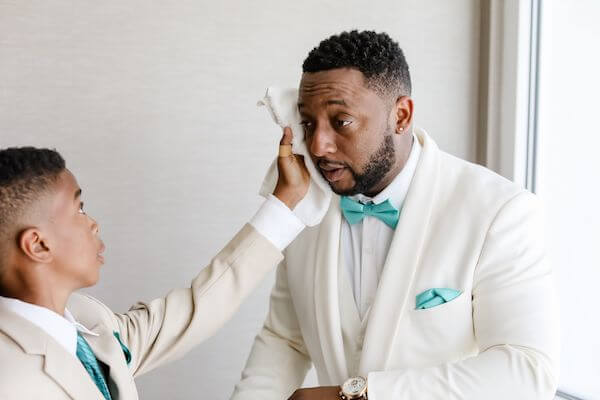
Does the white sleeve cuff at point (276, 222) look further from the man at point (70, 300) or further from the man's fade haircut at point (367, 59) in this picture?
the man's fade haircut at point (367, 59)

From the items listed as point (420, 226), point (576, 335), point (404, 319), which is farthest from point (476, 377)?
point (576, 335)

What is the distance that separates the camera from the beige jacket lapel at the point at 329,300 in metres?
1.70

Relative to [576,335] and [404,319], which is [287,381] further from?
[576,335]

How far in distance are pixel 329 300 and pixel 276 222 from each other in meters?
0.23

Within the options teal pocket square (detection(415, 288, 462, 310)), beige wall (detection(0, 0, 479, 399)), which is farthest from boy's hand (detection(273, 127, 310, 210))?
beige wall (detection(0, 0, 479, 399))

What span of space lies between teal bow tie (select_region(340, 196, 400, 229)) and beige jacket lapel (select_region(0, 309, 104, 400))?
764 mm

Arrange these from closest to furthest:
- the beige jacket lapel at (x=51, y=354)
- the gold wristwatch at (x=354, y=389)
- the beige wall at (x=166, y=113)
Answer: the beige jacket lapel at (x=51, y=354) → the gold wristwatch at (x=354, y=389) → the beige wall at (x=166, y=113)

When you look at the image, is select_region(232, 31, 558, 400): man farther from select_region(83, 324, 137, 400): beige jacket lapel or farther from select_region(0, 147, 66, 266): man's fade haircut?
select_region(0, 147, 66, 266): man's fade haircut

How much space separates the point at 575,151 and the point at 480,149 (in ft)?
1.49

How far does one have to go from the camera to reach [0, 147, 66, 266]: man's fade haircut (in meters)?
1.32

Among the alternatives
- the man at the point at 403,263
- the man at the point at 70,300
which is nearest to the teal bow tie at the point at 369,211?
the man at the point at 403,263

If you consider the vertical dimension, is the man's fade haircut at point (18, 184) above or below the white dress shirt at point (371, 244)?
above

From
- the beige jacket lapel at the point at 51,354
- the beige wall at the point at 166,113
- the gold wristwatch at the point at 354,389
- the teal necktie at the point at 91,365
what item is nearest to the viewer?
the beige jacket lapel at the point at 51,354

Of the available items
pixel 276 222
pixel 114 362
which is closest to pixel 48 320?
pixel 114 362
